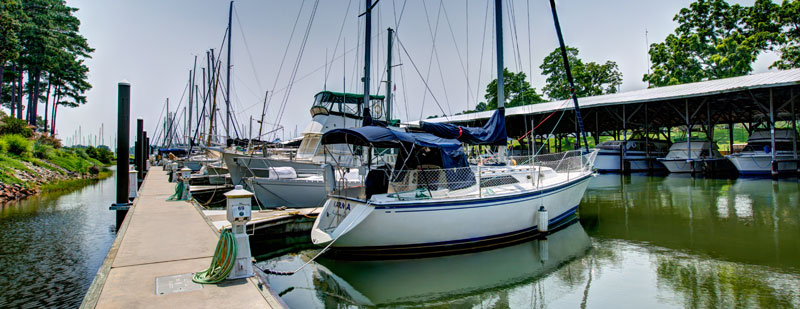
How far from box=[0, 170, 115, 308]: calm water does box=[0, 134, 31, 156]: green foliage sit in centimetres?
794

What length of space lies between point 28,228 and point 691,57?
58.7 meters

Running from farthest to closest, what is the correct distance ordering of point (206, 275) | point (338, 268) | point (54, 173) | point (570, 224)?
1. point (54, 173)
2. point (570, 224)
3. point (338, 268)
4. point (206, 275)

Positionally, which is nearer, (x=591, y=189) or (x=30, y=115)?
(x=591, y=189)

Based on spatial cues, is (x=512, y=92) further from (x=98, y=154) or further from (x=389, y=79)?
(x=98, y=154)

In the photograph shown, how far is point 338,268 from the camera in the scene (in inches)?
309

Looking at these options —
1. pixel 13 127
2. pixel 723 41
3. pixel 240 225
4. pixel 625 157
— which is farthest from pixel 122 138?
pixel 723 41

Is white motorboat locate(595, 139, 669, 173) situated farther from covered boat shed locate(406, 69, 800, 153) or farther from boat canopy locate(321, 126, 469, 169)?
boat canopy locate(321, 126, 469, 169)

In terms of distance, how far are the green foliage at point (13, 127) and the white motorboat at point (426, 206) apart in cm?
2734

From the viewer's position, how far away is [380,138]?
7672 millimetres

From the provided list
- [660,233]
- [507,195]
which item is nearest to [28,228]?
[507,195]

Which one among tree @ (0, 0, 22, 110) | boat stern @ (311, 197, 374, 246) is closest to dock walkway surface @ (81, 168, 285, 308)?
boat stern @ (311, 197, 374, 246)

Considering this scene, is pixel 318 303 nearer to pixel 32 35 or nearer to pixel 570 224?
pixel 570 224

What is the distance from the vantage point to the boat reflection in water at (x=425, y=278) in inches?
251

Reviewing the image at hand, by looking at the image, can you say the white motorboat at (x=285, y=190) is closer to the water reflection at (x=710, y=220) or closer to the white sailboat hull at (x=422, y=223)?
the white sailboat hull at (x=422, y=223)
